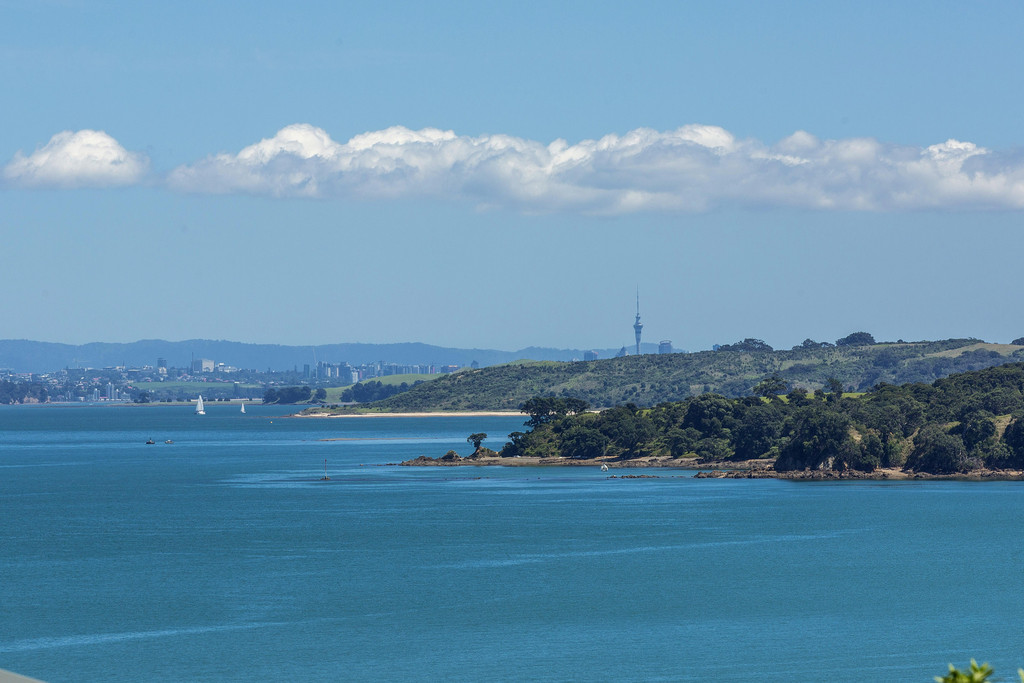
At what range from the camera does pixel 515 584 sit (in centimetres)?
8475

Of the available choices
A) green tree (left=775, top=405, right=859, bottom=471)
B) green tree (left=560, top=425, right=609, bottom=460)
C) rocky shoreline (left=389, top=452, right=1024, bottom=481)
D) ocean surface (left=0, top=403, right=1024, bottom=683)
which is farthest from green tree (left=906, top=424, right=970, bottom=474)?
green tree (left=560, top=425, right=609, bottom=460)

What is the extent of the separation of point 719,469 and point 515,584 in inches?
3668

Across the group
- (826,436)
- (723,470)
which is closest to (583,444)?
(723,470)

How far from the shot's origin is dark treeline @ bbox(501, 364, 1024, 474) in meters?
158

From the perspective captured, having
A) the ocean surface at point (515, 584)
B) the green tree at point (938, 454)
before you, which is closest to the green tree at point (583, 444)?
the ocean surface at point (515, 584)

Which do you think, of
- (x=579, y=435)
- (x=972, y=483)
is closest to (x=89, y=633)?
(x=972, y=483)

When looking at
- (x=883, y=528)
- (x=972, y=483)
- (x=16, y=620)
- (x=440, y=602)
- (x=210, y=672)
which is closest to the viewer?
(x=210, y=672)

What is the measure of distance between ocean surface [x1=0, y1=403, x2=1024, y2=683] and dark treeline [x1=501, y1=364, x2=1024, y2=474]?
1422 centimetres

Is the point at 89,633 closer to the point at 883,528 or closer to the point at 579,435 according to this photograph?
the point at 883,528

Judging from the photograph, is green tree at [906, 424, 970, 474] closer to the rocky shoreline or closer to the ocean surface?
the rocky shoreline

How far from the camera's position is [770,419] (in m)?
177

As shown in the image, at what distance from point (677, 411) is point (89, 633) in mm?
134893

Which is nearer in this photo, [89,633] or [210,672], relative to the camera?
[210,672]

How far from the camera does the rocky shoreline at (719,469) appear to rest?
157m
